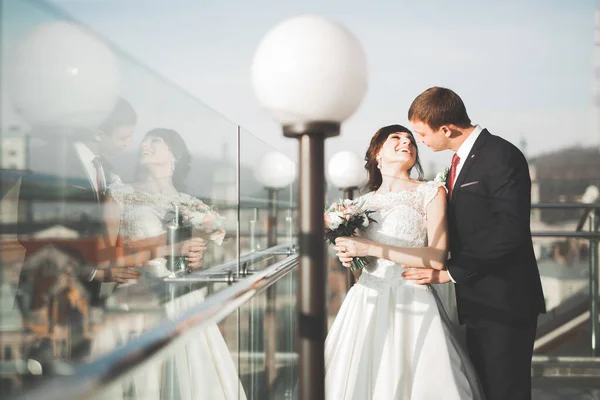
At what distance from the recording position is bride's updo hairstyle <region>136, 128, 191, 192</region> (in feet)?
4.61

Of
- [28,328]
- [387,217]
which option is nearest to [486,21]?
[387,217]

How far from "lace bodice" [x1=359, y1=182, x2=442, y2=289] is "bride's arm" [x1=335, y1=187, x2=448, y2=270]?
2.9 inches

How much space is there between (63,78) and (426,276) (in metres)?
1.97

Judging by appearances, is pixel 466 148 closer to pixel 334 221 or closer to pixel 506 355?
pixel 334 221

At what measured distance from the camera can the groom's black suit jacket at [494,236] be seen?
7.87ft

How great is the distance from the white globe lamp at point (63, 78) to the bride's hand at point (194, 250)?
23.7 inches

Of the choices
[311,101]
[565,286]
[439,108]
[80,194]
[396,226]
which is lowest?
[565,286]

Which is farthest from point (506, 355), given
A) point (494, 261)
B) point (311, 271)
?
point (311, 271)

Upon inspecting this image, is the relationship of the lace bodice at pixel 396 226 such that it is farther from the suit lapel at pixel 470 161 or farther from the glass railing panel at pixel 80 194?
the glass railing panel at pixel 80 194

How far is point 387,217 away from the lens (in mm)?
2768

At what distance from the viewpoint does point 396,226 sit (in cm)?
273

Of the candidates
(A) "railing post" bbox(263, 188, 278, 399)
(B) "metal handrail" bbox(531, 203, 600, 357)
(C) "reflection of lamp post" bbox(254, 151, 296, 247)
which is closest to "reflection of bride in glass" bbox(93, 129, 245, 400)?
(A) "railing post" bbox(263, 188, 278, 399)

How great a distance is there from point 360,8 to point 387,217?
878 cm

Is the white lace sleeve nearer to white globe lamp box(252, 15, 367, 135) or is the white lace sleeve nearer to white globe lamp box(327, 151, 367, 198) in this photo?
white globe lamp box(252, 15, 367, 135)
